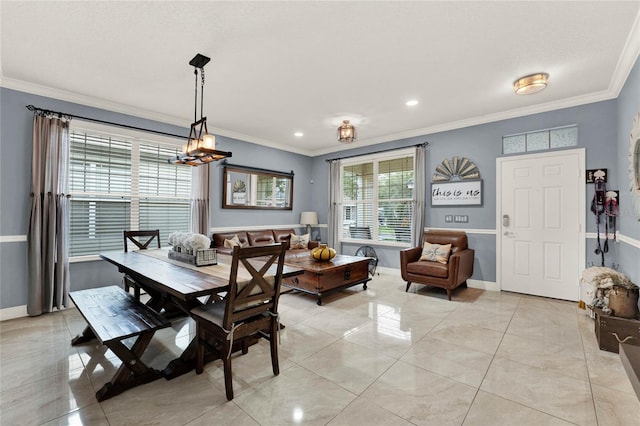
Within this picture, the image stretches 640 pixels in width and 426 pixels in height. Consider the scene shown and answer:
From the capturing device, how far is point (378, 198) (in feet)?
19.8

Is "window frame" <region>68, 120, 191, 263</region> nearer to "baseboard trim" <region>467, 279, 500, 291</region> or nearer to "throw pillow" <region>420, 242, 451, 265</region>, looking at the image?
"throw pillow" <region>420, 242, 451, 265</region>

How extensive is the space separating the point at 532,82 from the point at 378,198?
3240 mm

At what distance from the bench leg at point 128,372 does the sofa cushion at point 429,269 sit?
11.4ft

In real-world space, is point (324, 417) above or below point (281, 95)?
below

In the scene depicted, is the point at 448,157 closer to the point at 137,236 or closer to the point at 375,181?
the point at 375,181

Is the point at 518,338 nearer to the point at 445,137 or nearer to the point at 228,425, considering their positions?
the point at 228,425

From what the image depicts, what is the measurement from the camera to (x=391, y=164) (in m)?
5.86

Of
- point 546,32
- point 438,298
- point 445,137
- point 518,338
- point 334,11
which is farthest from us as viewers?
point 445,137

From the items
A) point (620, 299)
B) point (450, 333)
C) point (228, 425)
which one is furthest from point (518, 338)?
point (228, 425)

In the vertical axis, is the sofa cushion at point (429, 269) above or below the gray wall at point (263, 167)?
below

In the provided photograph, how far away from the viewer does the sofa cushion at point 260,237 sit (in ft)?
18.0

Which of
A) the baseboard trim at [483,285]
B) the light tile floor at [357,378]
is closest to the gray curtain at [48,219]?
the light tile floor at [357,378]

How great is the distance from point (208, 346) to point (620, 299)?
3684mm

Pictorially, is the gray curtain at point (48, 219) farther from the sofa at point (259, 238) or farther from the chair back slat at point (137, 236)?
the sofa at point (259, 238)
